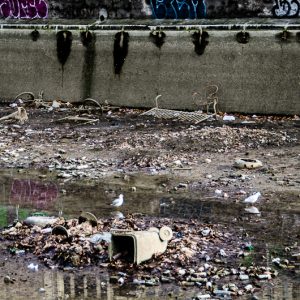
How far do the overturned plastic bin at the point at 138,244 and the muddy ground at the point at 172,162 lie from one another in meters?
0.66

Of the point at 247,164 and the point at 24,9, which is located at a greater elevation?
the point at 24,9

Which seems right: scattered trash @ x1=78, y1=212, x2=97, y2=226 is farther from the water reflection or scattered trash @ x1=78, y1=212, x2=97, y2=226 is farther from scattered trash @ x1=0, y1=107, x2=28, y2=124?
scattered trash @ x1=0, y1=107, x2=28, y2=124

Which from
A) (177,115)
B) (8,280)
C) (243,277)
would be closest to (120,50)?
(177,115)

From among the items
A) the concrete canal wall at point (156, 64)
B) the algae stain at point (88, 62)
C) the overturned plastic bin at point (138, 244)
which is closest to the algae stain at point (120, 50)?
the concrete canal wall at point (156, 64)

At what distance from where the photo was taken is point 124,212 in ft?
25.6

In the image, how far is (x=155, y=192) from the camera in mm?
8570

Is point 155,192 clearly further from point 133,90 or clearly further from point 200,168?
point 133,90

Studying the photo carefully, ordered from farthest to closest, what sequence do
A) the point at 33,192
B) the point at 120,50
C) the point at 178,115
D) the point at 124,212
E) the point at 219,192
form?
the point at 120,50
the point at 178,115
the point at 33,192
the point at 219,192
the point at 124,212

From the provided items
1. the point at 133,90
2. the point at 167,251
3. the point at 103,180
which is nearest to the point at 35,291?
the point at 167,251

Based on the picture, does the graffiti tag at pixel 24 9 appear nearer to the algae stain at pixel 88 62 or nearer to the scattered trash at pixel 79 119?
the algae stain at pixel 88 62

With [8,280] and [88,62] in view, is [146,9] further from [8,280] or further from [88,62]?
[8,280]

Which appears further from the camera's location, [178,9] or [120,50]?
[178,9]

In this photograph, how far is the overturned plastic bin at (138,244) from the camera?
20.0ft

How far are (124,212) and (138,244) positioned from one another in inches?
68.9
